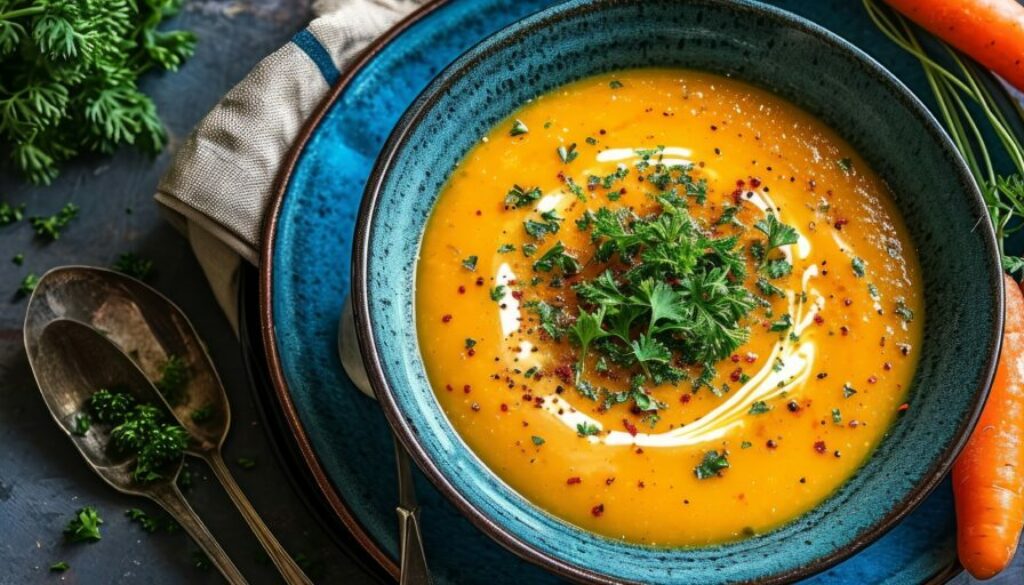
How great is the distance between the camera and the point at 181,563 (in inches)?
121

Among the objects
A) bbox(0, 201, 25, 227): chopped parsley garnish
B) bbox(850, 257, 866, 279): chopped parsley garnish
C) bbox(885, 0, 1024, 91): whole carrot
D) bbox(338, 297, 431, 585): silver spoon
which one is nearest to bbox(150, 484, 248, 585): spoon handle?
bbox(338, 297, 431, 585): silver spoon

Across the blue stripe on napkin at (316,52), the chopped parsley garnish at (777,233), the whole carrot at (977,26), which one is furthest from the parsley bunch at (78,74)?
the whole carrot at (977,26)

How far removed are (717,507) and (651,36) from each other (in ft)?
4.17

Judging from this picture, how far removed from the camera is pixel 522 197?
9.05ft

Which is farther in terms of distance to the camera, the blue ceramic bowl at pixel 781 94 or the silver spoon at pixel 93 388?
the silver spoon at pixel 93 388

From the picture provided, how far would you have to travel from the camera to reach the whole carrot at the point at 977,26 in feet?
9.64

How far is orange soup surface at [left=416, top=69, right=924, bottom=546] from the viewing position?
8.55 feet

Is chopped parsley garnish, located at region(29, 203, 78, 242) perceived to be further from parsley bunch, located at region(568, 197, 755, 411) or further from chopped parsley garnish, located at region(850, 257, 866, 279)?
chopped parsley garnish, located at region(850, 257, 866, 279)

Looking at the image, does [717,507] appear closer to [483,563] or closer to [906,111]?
[483,563]

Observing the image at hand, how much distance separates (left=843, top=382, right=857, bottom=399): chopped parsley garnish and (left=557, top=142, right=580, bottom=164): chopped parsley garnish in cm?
92

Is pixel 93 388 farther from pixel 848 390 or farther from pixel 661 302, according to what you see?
pixel 848 390

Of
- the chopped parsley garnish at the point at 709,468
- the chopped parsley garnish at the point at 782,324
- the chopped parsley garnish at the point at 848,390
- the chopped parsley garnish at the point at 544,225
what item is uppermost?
the chopped parsley garnish at the point at 782,324

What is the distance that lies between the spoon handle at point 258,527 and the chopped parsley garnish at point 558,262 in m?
1.11

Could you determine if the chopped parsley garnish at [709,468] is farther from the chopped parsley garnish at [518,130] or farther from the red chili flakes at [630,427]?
the chopped parsley garnish at [518,130]
